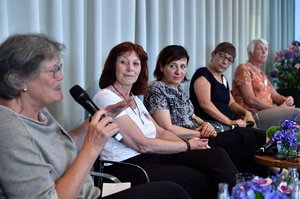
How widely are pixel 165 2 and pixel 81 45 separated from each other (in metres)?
1.07

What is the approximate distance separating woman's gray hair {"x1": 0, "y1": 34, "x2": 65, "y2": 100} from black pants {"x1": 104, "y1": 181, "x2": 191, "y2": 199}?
544 millimetres

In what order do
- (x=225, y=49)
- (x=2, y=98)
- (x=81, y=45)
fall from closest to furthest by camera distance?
(x=2, y=98) → (x=81, y=45) → (x=225, y=49)

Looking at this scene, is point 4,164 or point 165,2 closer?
point 4,164

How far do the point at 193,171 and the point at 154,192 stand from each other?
58 cm

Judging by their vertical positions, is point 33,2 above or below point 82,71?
above

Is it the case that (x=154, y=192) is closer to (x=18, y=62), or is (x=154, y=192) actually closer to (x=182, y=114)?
(x=18, y=62)

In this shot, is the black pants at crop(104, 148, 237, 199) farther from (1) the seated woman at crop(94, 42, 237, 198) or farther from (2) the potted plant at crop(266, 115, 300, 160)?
(2) the potted plant at crop(266, 115, 300, 160)

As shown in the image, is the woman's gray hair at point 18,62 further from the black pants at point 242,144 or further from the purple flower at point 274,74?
the purple flower at point 274,74

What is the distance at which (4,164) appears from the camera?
1.20 m

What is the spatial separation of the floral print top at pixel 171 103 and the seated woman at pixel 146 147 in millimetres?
205

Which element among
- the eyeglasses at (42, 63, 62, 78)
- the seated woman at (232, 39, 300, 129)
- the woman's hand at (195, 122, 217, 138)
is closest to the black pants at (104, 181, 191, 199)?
the eyeglasses at (42, 63, 62, 78)

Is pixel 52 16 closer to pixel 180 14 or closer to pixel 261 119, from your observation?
pixel 180 14

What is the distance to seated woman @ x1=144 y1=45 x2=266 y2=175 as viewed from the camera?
265 centimetres

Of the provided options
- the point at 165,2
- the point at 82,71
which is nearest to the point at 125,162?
the point at 82,71
